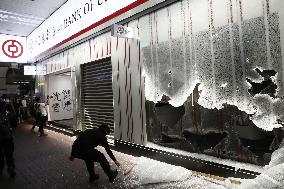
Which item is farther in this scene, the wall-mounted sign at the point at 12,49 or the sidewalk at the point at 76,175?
the wall-mounted sign at the point at 12,49

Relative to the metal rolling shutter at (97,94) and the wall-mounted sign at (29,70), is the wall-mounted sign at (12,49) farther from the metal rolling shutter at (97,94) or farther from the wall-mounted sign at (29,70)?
the metal rolling shutter at (97,94)

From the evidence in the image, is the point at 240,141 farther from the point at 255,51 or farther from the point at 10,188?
the point at 10,188

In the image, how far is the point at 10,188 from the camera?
5.55 metres

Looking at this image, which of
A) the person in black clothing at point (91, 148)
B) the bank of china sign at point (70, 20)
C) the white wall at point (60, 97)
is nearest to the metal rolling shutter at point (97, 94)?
the bank of china sign at point (70, 20)

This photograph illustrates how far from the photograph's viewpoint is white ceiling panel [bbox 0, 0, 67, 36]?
1117 cm

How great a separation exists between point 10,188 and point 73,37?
6732mm

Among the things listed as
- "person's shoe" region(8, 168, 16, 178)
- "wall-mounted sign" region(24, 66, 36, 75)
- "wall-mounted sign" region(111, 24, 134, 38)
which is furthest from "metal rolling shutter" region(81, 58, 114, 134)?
"wall-mounted sign" region(24, 66, 36, 75)

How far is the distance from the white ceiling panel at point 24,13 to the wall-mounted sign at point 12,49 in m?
0.55

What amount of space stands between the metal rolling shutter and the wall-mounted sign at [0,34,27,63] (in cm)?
716

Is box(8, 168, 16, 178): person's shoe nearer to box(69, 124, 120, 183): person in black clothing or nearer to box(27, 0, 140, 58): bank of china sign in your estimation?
box(69, 124, 120, 183): person in black clothing

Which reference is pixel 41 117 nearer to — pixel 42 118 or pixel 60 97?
pixel 42 118

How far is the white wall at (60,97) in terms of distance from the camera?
52.7 feet

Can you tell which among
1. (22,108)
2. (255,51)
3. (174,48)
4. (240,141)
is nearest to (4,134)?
(174,48)

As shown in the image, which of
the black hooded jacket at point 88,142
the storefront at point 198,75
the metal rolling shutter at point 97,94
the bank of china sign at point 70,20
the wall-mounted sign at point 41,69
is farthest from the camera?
the wall-mounted sign at point 41,69
